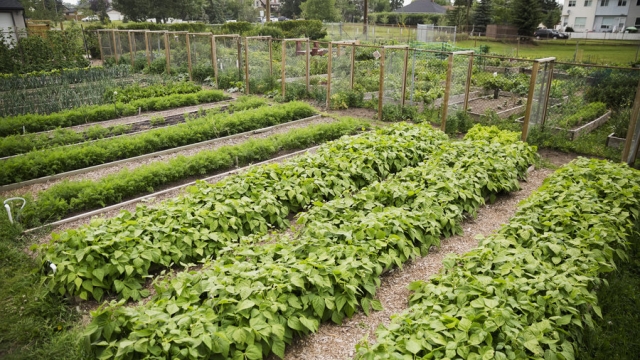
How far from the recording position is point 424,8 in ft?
234

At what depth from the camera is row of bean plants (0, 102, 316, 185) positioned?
834 centimetres

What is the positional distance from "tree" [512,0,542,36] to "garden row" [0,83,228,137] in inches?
1445

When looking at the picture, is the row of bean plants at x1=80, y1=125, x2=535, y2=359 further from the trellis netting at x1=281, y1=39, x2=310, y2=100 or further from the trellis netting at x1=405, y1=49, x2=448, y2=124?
the trellis netting at x1=281, y1=39, x2=310, y2=100

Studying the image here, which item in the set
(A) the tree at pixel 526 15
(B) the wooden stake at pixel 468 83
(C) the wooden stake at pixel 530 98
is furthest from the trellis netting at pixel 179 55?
(A) the tree at pixel 526 15

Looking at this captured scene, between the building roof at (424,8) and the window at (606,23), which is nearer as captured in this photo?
the window at (606,23)

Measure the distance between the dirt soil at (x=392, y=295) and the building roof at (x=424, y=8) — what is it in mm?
69700

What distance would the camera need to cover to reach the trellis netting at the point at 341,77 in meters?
14.2

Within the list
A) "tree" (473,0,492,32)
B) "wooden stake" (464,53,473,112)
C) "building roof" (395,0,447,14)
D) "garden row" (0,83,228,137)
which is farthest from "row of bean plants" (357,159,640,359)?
"building roof" (395,0,447,14)

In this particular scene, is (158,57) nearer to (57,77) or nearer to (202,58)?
(202,58)

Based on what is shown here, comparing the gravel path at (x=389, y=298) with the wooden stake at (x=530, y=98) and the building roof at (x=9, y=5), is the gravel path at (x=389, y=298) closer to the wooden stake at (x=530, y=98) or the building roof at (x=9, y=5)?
the wooden stake at (x=530, y=98)

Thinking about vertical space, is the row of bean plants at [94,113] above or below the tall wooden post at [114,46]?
below

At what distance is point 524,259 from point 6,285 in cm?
605

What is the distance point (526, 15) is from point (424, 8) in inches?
1308

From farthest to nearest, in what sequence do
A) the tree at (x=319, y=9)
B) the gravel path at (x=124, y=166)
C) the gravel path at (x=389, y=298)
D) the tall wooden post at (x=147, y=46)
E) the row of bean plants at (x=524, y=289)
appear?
1. the tree at (x=319, y=9)
2. the tall wooden post at (x=147, y=46)
3. the gravel path at (x=124, y=166)
4. the gravel path at (x=389, y=298)
5. the row of bean plants at (x=524, y=289)
